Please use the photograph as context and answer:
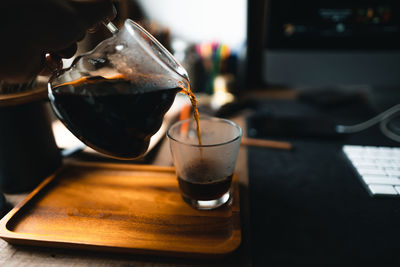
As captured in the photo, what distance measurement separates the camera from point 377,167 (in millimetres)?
579

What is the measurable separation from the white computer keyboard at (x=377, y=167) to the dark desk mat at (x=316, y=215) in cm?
2

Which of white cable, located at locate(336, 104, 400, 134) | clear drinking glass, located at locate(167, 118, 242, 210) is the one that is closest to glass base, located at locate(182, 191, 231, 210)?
clear drinking glass, located at locate(167, 118, 242, 210)

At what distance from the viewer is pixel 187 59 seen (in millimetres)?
1037

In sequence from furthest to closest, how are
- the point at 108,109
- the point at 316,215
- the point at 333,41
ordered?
the point at 333,41
the point at 316,215
the point at 108,109

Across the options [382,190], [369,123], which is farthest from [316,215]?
[369,123]

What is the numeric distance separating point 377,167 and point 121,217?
1.68ft

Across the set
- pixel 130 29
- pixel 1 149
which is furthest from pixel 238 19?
pixel 1 149

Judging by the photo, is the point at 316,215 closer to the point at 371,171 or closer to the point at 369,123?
the point at 371,171

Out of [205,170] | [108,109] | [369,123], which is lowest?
[369,123]

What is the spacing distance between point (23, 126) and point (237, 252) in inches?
17.1

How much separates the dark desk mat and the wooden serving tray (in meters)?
0.05

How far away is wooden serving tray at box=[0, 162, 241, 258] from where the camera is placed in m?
0.41

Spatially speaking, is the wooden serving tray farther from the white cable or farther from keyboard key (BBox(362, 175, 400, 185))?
the white cable

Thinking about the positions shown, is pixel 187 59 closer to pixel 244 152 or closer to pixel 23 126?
pixel 244 152
